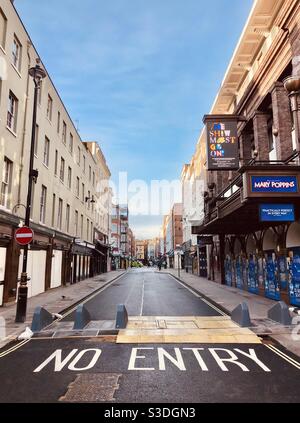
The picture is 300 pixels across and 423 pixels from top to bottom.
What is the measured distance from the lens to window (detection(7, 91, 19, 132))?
16.5 metres

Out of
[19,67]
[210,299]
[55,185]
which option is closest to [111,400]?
[210,299]

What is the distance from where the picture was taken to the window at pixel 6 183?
15.6m

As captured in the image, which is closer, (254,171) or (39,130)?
(254,171)

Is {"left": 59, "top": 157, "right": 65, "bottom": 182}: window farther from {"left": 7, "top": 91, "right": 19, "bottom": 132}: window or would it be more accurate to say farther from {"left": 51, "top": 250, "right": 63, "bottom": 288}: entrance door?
{"left": 7, "top": 91, "right": 19, "bottom": 132}: window

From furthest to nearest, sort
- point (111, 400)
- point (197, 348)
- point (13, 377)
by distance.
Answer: point (197, 348) < point (13, 377) < point (111, 400)

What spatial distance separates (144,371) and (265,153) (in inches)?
578

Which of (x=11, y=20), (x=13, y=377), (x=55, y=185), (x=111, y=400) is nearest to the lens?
(x=111, y=400)

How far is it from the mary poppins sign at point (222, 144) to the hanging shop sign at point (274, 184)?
4.09m

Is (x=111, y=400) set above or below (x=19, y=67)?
below

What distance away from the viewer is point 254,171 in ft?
38.9

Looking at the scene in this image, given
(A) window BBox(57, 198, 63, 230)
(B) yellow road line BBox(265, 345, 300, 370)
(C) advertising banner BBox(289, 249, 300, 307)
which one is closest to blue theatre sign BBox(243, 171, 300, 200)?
(C) advertising banner BBox(289, 249, 300, 307)

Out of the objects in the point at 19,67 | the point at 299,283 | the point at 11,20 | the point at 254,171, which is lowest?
the point at 299,283
